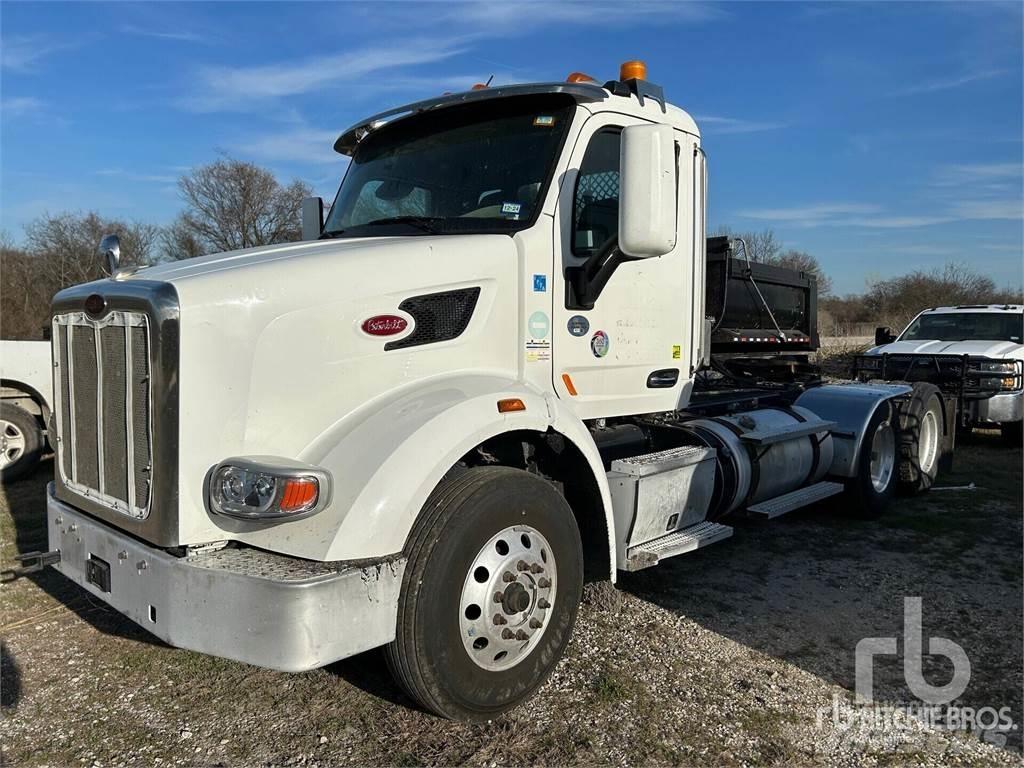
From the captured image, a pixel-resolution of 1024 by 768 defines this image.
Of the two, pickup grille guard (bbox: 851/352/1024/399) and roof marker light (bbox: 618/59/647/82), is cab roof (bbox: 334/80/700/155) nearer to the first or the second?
roof marker light (bbox: 618/59/647/82)

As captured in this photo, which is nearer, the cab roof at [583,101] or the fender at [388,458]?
the fender at [388,458]

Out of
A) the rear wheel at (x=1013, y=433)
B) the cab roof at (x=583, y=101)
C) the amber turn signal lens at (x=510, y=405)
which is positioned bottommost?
the rear wheel at (x=1013, y=433)

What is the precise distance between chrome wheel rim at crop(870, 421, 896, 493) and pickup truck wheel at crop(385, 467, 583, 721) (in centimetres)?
454

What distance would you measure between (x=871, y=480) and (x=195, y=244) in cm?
2934

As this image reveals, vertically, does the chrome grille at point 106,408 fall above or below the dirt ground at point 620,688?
above

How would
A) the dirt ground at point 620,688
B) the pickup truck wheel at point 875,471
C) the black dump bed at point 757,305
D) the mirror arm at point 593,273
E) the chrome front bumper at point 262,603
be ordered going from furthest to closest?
the pickup truck wheel at point 875,471, the black dump bed at point 757,305, the mirror arm at point 593,273, the dirt ground at point 620,688, the chrome front bumper at point 262,603

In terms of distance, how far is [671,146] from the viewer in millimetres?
3479

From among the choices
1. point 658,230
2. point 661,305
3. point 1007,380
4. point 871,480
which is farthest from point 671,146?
point 1007,380

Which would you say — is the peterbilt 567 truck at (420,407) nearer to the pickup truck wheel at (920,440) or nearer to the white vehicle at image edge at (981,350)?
the pickup truck wheel at (920,440)

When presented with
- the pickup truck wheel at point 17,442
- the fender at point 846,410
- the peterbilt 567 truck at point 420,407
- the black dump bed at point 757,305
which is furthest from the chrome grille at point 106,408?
the fender at point 846,410

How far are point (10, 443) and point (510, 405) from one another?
7.00m

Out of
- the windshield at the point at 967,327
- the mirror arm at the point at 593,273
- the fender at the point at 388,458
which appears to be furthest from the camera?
the windshield at the point at 967,327

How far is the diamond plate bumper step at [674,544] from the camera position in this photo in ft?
13.1

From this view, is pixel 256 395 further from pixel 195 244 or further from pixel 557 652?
pixel 195 244
